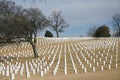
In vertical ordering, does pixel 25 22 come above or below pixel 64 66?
above

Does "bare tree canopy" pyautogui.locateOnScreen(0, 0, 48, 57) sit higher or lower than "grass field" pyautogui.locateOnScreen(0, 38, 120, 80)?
higher

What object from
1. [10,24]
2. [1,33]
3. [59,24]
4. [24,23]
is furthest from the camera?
[59,24]

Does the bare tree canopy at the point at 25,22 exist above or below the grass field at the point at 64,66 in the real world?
above

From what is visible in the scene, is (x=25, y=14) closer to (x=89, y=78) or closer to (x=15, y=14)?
(x=15, y=14)

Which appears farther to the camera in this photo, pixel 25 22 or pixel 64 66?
pixel 25 22

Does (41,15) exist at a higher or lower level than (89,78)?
higher

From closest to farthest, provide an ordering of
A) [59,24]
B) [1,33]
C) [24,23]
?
[1,33], [24,23], [59,24]

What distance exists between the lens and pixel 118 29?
336ft

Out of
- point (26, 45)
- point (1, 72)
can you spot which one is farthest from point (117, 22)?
point (1, 72)

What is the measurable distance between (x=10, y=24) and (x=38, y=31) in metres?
6.25

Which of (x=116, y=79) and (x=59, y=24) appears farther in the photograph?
(x=59, y=24)

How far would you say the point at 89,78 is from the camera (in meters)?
17.5

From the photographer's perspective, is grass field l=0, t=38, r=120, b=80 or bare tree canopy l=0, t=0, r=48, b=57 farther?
bare tree canopy l=0, t=0, r=48, b=57

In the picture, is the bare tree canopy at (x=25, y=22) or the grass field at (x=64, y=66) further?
the bare tree canopy at (x=25, y=22)
